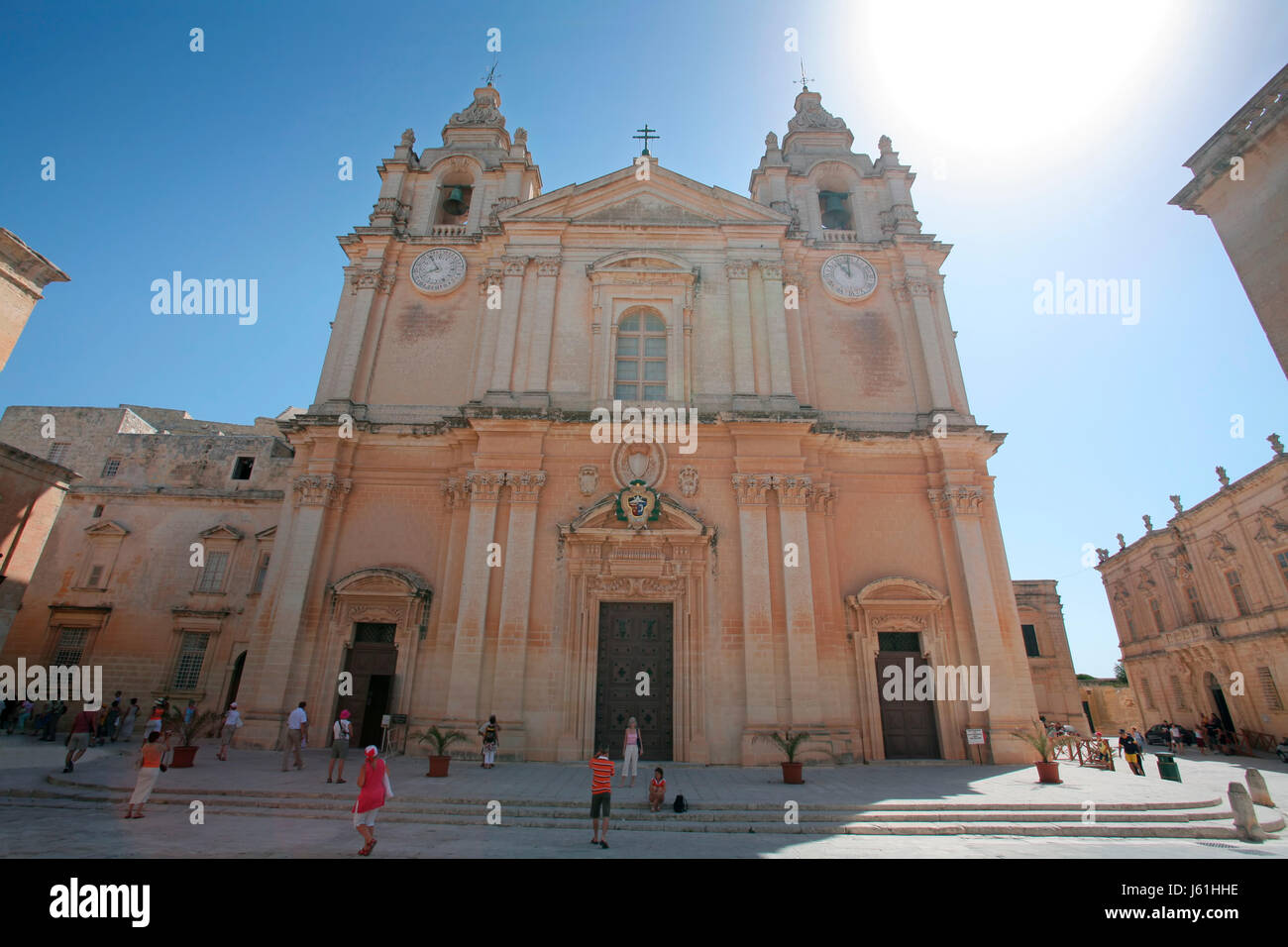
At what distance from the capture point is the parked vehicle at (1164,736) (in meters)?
28.0

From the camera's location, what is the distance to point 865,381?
1977cm

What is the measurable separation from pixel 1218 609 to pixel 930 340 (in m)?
23.2

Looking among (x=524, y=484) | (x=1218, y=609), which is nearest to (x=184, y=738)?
(x=524, y=484)

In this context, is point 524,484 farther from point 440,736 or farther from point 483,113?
point 483,113

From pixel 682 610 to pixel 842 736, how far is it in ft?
16.1

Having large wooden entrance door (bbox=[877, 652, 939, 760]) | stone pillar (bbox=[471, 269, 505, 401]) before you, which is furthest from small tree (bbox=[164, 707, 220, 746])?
large wooden entrance door (bbox=[877, 652, 939, 760])

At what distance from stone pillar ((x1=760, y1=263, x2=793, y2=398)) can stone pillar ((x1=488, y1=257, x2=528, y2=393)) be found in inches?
312

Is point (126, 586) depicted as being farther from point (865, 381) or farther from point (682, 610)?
point (865, 381)

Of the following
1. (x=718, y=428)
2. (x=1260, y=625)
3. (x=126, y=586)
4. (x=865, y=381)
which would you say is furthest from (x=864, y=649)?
(x=126, y=586)

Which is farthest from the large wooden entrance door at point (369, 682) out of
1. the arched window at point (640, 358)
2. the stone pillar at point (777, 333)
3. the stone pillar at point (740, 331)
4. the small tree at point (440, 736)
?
the stone pillar at point (777, 333)

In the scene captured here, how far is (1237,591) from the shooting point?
28312 mm

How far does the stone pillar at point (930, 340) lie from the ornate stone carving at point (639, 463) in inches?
347

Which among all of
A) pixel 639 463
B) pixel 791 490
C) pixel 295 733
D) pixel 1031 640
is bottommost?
pixel 295 733

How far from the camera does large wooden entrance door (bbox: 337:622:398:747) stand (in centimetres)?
1625
